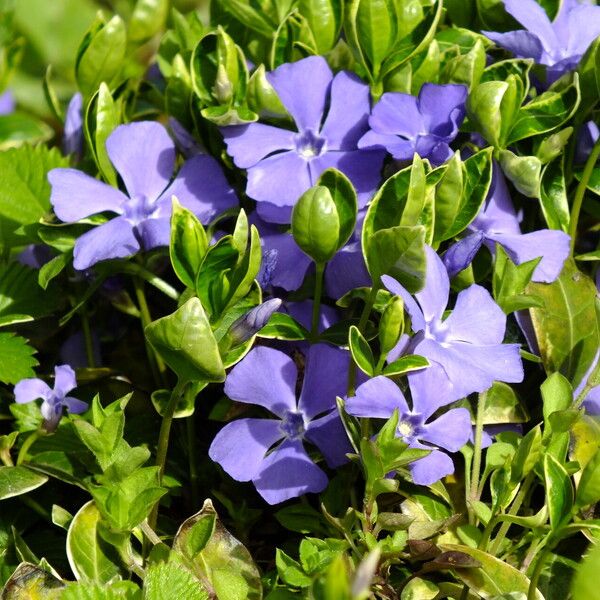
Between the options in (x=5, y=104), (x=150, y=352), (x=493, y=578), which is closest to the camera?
(x=493, y=578)

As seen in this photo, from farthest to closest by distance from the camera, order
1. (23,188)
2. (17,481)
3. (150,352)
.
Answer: (23,188), (150,352), (17,481)

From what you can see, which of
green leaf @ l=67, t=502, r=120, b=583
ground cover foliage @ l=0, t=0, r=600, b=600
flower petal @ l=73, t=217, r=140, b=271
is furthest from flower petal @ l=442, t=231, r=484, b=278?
green leaf @ l=67, t=502, r=120, b=583

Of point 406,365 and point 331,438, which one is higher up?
point 406,365

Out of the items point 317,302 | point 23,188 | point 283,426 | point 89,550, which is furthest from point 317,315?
point 23,188

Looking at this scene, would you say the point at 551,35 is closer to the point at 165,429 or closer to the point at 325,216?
the point at 325,216

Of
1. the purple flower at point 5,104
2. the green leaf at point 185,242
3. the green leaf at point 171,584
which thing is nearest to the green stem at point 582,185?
the green leaf at point 185,242

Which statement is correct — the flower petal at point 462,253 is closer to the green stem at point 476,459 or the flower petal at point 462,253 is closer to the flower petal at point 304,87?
the green stem at point 476,459

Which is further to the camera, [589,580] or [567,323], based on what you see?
[567,323]
